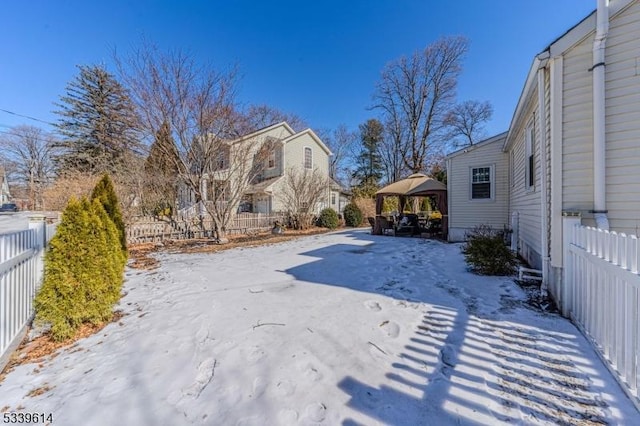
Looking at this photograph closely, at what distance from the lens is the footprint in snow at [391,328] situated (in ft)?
10.2

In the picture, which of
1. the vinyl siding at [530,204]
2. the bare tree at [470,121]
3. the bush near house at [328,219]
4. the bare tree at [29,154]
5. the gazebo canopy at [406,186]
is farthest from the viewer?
the bare tree at [29,154]

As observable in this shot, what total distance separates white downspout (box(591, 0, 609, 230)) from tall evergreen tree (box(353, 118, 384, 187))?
26.5m

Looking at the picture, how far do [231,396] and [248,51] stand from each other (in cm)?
1357

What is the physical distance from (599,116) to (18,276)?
7305 millimetres

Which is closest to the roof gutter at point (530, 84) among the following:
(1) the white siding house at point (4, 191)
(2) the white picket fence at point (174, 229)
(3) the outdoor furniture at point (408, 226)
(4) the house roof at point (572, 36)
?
(4) the house roof at point (572, 36)

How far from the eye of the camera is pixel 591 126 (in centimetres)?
381

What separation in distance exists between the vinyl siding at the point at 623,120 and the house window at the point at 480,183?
23.0 feet

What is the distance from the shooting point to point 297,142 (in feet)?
68.2

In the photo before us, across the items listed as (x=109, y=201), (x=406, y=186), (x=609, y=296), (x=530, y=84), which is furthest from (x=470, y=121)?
(x=109, y=201)

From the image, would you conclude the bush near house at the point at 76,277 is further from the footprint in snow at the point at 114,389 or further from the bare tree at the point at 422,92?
the bare tree at the point at 422,92

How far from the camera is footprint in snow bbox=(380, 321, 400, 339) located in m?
3.11

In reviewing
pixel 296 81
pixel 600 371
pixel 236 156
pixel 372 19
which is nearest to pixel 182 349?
pixel 600 371

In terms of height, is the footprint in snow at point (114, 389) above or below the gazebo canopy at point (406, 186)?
below

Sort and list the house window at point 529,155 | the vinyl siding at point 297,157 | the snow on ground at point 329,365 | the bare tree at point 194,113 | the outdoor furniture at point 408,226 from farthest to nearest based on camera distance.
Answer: the vinyl siding at point 297,157 → the outdoor furniture at point 408,226 → the bare tree at point 194,113 → the house window at point 529,155 → the snow on ground at point 329,365
